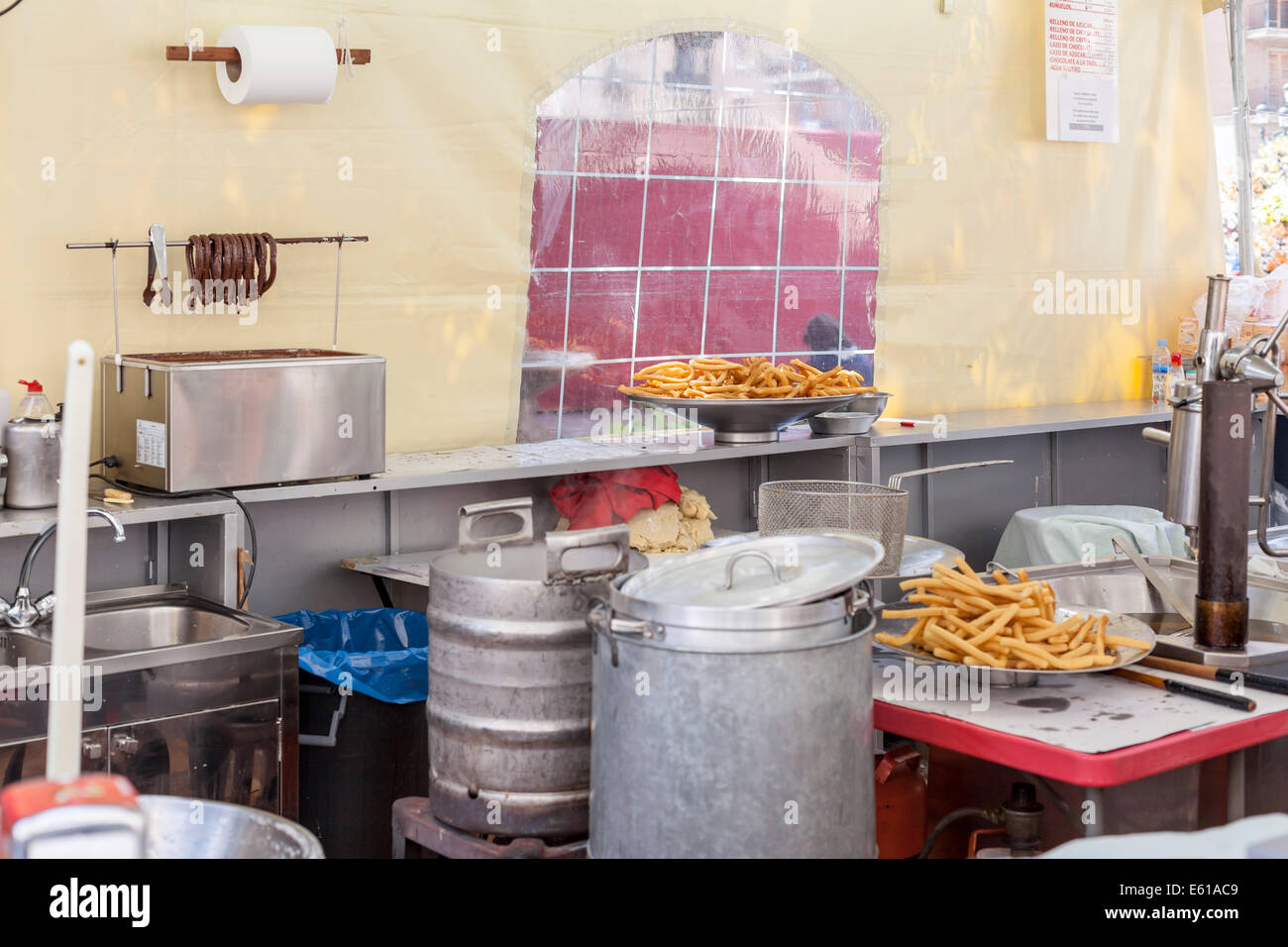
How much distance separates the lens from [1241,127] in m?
5.95

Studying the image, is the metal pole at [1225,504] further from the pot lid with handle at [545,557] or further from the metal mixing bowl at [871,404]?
the metal mixing bowl at [871,404]

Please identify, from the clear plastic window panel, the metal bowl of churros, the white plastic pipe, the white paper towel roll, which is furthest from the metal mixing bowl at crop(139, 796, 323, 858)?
the clear plastic window panel

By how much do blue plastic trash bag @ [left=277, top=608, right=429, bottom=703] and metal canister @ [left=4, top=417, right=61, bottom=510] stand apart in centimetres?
66

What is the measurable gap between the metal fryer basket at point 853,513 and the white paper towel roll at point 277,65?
169cm

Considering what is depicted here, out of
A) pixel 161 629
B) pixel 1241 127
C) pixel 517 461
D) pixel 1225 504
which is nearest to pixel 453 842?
pixel 1225 504

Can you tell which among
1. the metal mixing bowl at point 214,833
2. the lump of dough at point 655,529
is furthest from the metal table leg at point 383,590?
the metal mixing bowl at point 214,833

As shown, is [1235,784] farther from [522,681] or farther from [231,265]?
[231,265]

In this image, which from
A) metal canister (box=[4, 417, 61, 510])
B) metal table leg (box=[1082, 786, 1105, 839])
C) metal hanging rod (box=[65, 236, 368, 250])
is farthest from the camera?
metal hanging rod (box=[65, 236, 368, 250])

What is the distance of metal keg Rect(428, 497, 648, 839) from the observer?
5.58 ft

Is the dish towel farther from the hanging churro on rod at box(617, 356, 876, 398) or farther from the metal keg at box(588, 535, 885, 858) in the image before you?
the metal keg at box(588, 535, 885, 858)

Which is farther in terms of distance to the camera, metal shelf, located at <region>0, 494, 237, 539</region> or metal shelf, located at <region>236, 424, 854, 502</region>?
metal shelf, located at <region>236, 424, 854, 502</region>
